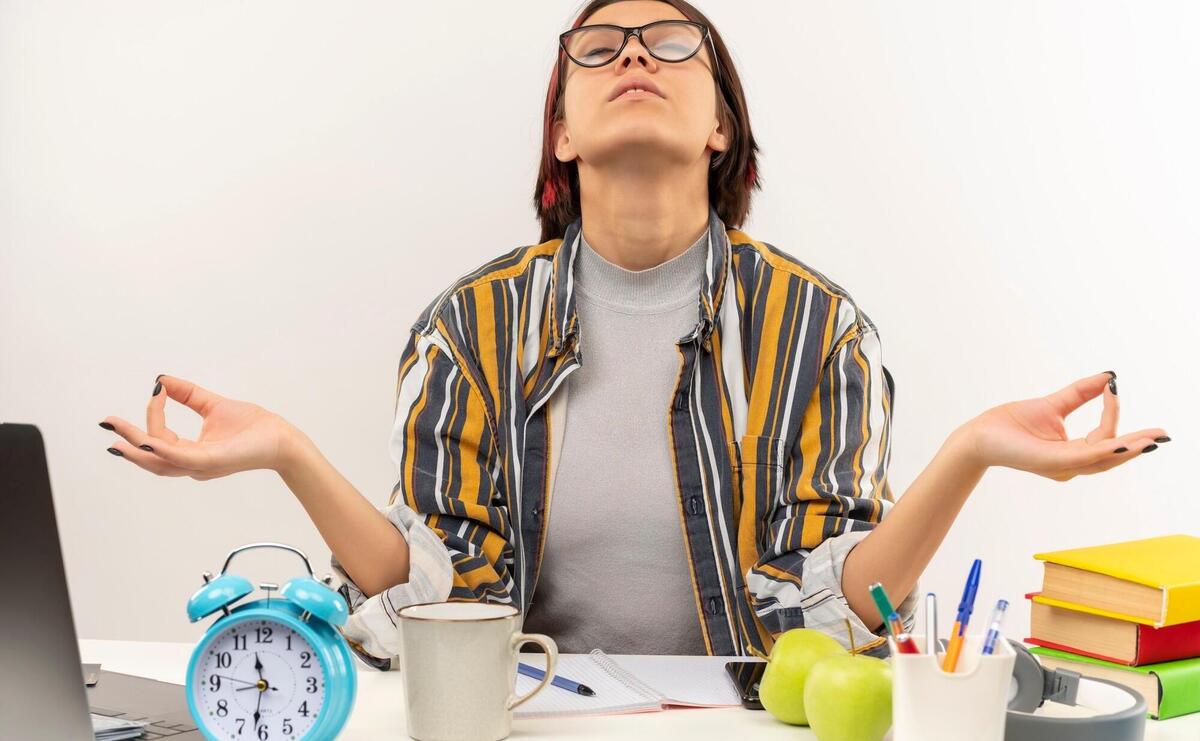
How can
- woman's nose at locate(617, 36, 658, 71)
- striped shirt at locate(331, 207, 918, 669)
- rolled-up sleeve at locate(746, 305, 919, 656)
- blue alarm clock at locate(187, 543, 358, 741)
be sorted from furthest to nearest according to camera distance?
woman's nose at locate(617, 36, 658, 71), striped shirt at locate(331, 207, 918, 669), rolled-up sleeve at locate(746, 305, 919, 656), blue alarm clock at locate(187, 543, 358, 741)

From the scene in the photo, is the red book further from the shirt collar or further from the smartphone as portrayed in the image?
the shirt collar

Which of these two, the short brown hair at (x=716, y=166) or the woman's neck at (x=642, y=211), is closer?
the woman's neck at (x=642, y=211)

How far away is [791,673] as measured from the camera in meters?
1.01

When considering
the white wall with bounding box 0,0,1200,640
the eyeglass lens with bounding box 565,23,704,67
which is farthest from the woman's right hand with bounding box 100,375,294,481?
the white wall with bounding box 0,0,1200,640

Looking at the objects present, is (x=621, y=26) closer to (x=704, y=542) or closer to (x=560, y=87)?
(x=560, y=87)

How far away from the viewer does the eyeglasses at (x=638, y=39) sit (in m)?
1.70

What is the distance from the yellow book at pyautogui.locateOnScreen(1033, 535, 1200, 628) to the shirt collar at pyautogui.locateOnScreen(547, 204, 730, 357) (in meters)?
0.69

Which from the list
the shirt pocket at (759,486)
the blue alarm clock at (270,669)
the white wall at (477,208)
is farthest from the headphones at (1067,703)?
the white wall at (477,208)

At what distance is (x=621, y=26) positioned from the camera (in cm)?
174

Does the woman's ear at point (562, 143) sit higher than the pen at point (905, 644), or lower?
higher

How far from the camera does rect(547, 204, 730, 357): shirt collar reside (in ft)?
5.64

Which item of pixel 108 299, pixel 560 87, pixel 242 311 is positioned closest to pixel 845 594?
pixel 560 87

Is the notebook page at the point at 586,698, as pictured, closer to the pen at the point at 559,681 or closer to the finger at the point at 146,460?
the pen at the point at 559,681

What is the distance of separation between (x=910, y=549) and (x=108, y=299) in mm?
2052
